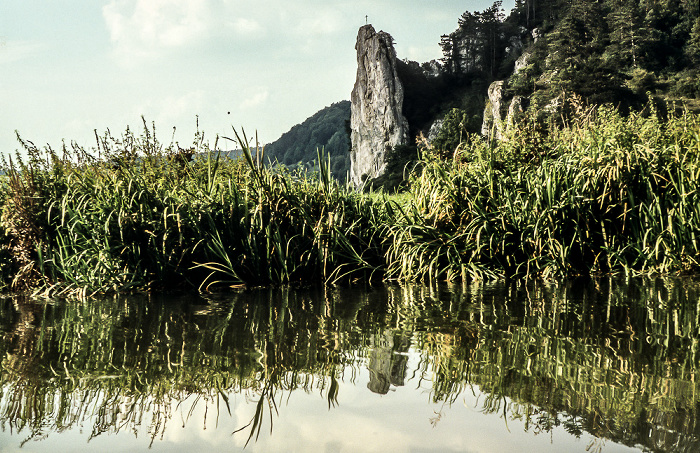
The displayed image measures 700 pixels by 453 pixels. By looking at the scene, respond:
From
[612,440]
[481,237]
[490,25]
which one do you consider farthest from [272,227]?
[490,25]

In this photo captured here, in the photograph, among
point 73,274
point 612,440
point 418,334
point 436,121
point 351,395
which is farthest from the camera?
point 436,121

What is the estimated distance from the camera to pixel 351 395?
6.72ft

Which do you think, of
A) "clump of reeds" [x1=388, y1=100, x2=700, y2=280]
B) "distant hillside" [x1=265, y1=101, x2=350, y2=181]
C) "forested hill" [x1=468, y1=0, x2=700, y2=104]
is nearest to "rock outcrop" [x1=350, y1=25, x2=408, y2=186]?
"forested hill" [x1=468, y1=0, x2=700, y2=104]

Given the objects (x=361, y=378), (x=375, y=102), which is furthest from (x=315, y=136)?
(x=361, y=378)

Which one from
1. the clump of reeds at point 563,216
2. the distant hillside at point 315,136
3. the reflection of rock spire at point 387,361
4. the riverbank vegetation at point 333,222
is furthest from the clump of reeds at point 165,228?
the distant hillside at point 315,136

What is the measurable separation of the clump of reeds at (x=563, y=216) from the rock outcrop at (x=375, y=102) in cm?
6722

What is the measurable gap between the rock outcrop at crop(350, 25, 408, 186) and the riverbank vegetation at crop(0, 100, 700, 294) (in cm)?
6725

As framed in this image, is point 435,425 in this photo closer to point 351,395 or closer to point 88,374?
point 351,395

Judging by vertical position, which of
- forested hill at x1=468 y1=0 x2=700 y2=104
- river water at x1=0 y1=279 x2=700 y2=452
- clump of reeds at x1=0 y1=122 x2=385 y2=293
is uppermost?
forested hill at x1=468 y1=0 x2=700 y2=104

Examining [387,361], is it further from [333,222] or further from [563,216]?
[563,216]

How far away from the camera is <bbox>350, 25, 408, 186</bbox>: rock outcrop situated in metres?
75.3

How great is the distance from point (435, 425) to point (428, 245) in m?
3.17

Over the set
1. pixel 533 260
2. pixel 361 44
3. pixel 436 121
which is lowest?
pixel 533 260

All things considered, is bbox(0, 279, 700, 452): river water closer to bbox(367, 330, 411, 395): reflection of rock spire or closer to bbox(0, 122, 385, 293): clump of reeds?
bbox(367, 330, 411, 395): reflection of rock spire
